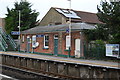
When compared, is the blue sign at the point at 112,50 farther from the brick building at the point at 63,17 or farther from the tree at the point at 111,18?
the brick building at the point at 63,17

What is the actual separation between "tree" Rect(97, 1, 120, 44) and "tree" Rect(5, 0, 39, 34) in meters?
20.8

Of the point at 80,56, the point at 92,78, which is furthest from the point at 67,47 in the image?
the point at 92,78

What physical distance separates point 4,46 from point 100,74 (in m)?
20.6

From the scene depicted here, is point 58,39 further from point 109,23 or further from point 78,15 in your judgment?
point 78,15

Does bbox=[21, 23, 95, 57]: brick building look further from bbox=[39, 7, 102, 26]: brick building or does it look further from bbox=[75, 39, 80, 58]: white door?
bbox=[39, 7, 102, 26]: brick building

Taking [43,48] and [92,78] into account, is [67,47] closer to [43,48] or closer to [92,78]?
[43,48]

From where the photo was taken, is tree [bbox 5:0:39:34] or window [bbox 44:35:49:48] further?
tree [bbox 5:0:39:34]

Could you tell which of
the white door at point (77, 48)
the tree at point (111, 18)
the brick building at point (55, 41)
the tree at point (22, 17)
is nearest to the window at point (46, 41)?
the brick building at point (55, 41)

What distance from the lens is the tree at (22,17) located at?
3675 cm

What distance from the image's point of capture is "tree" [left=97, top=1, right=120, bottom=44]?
55.0 feet

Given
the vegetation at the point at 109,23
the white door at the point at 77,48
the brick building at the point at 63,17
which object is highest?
the brick building at the point at 63,17

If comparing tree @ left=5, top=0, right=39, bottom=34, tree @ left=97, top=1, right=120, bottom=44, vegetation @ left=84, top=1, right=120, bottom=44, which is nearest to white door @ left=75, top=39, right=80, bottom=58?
vegetation @ left=84, top=1, right=120, bottom=44

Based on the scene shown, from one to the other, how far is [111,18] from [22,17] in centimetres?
2310

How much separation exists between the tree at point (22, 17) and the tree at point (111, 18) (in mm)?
20754
